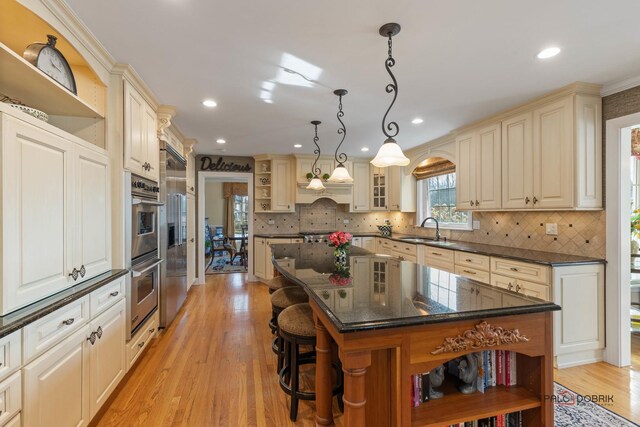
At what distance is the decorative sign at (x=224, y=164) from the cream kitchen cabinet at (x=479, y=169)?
378cm

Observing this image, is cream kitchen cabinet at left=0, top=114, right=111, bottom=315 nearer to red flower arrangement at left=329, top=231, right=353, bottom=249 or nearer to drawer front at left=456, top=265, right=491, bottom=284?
red flower arrangement at left=329, top=231, right=353, bottom=249

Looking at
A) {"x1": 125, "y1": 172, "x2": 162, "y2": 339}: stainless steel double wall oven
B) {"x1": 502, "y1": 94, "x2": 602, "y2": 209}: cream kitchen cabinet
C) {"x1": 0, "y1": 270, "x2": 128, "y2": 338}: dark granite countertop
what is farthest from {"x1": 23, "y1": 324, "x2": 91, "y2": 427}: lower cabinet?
{"x1": 502, "y1": 94, "x2": 602, "y2": 209}: cream kitchen cabinet

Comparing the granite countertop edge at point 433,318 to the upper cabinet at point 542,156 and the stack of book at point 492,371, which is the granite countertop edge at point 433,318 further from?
the upper cabinet at point 542,156

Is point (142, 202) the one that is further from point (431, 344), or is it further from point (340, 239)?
point (431, 344)

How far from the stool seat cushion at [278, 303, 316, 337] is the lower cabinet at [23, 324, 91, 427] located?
1.10 meters

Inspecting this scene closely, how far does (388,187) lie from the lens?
5836 millimetres

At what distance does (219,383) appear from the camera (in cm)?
230

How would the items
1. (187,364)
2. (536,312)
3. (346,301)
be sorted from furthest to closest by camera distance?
(187,364) → (346,301) → (536,312)

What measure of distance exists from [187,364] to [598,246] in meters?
3.76

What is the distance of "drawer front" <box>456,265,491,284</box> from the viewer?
10.0 feet

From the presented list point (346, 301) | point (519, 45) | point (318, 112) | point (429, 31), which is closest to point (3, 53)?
point (346, 301)

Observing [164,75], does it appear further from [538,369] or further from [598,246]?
Answer: [598,246]

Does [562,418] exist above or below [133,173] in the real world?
below

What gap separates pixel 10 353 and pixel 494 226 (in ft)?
14.0
